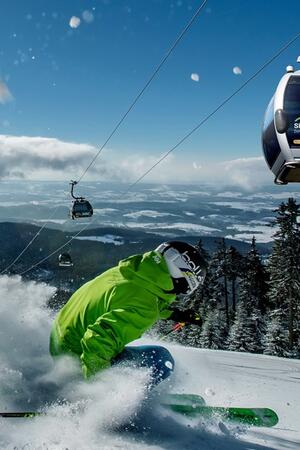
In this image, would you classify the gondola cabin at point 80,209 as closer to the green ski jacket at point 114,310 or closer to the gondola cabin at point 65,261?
the gondola cabin at point 65,261

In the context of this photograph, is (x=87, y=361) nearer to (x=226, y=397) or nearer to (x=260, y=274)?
(x=226, y=397)

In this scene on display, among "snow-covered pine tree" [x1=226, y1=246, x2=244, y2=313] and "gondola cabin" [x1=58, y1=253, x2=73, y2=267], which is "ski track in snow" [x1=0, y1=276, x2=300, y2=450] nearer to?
"gondola cabin" [x1=58, y1=253, x2=73, y2=267]

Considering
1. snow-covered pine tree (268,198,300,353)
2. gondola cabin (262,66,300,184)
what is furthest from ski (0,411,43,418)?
snow-covered pine tree (268,198,300,353)

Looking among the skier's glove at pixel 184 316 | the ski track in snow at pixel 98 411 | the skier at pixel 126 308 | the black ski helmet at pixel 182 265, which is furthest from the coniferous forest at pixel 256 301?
the black ski helmet at pixel 182 265

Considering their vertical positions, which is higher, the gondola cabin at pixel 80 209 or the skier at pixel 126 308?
the gondola cabin at pixel 80 209

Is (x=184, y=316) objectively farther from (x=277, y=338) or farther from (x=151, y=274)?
(x=277, y=338)

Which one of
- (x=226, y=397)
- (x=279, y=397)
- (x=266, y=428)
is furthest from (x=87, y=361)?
(x=279, y=397)

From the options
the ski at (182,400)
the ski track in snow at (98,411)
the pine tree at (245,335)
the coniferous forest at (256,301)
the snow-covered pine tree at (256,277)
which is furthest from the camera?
the snow-covered pine tree at (256,277)
